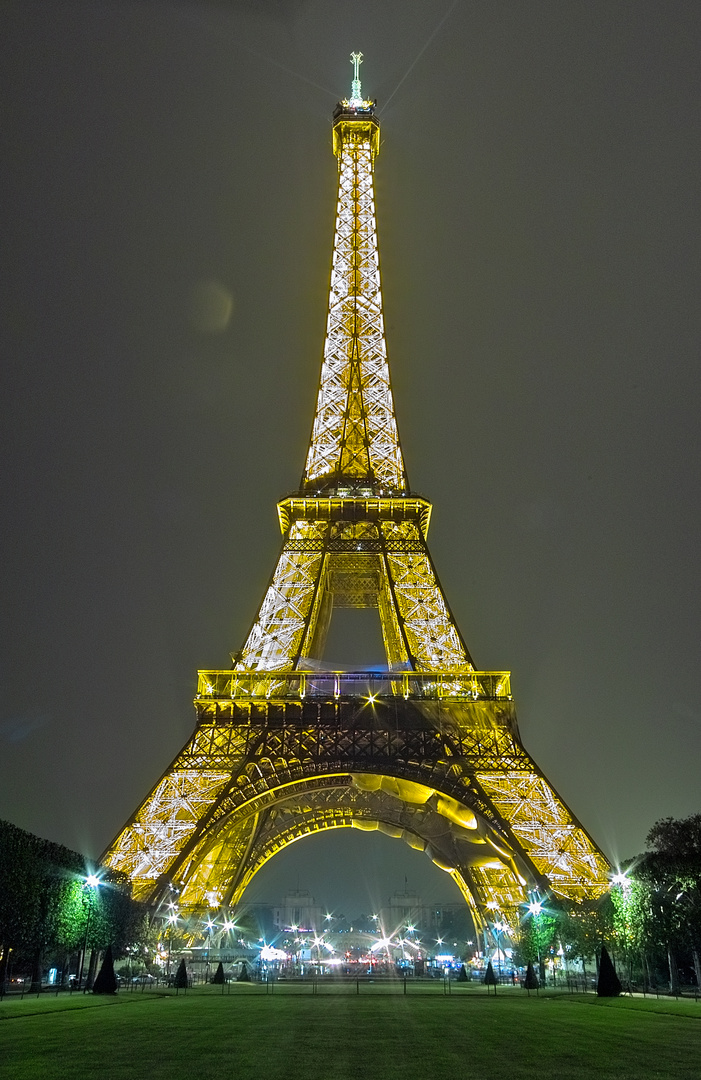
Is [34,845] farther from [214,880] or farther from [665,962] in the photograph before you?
[665,962]


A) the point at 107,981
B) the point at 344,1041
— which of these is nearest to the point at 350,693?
the point at 107,981

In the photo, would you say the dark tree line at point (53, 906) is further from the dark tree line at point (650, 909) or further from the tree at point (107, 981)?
Result: the dark tree line at point (650, 909)

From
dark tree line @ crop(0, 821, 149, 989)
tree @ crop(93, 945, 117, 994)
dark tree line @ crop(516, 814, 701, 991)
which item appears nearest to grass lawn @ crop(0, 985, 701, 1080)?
tree @ crop(93, 945, 117, 994)

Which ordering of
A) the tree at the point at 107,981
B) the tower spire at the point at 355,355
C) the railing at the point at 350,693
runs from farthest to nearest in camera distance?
the tower spire at the point at 355,355 < the railing at the point at 350,693 < the tree at the point at 107,981

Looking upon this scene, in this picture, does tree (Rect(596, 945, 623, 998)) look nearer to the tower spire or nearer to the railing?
the railing

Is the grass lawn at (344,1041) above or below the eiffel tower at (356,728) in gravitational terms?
below

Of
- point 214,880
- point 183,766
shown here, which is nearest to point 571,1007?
point 183,766

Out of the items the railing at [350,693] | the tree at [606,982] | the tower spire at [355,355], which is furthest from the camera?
the tower spire at [355,355]

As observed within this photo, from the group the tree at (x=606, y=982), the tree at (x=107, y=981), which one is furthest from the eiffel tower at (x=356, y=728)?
the tree at (x=606, y=982)
